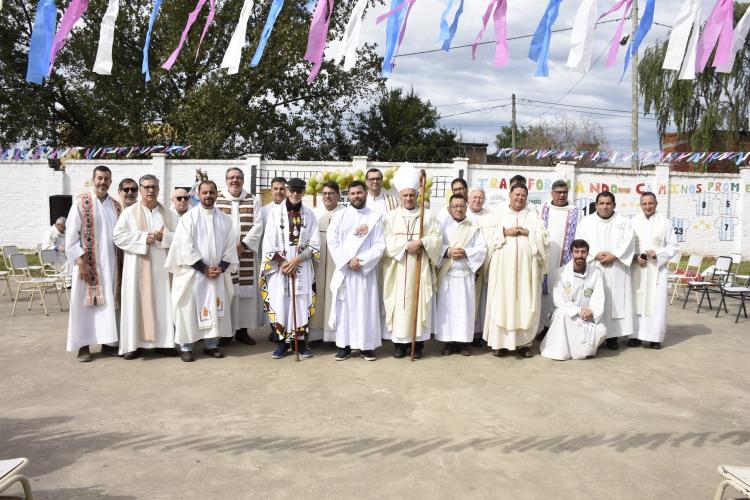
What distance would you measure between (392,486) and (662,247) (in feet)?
17.3

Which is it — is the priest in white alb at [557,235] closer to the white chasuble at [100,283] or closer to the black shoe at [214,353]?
the black shoe at [214,353]

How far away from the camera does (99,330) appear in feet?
21.1

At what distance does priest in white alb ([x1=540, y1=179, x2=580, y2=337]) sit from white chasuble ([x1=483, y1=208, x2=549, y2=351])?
691 mm

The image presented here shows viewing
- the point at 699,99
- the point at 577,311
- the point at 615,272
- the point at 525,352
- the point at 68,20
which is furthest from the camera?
the point at 699,99

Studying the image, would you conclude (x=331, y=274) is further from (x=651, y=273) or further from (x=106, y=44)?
(x=651, y=273)

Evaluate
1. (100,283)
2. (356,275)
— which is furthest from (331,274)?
(100,283)

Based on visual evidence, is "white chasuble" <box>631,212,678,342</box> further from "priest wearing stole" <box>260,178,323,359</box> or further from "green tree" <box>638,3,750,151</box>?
"green tree" <box>638,3,750,151</box>

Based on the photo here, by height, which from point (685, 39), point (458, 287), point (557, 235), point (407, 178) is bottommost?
point (458, 287)

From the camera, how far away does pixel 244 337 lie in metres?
7.32

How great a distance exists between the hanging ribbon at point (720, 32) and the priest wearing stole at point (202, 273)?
454 cm

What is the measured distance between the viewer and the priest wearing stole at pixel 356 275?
6.46 meters

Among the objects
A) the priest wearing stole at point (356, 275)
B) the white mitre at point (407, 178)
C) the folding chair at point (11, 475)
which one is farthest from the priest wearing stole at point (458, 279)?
the folding chair at point (11, 475)

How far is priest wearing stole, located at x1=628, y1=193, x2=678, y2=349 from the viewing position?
23.8ft

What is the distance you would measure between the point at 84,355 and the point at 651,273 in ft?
20.4
